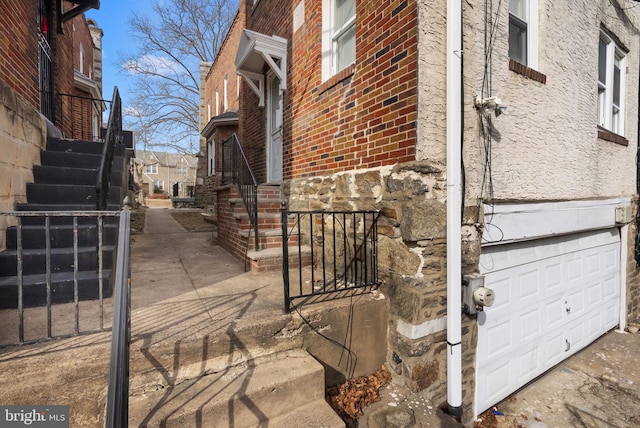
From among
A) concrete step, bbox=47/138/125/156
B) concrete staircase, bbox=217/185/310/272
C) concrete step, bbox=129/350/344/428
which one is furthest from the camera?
concrete step, bbox=47/138/125/156

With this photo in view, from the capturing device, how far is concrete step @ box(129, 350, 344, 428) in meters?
1.77

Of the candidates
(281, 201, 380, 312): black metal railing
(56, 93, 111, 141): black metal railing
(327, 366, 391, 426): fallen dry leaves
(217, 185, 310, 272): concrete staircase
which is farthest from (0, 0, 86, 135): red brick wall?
(327, 366, 391, 426): fallen dry leaves

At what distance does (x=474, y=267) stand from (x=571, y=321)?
277 cm

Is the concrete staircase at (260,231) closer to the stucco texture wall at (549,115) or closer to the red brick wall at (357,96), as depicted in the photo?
the red brick wall at (357,96)

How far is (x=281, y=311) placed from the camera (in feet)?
8.49

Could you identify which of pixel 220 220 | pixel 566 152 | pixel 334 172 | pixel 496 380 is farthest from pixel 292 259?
pixel 566 152

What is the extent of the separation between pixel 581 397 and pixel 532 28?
13.9 feet

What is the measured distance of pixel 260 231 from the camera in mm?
4281

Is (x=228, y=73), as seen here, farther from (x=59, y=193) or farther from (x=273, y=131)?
(x=59, y=193)

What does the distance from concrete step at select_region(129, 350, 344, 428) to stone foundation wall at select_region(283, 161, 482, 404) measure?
90 cm

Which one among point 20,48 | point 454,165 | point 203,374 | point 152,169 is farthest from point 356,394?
point 152,169

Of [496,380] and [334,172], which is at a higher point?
[334,172]

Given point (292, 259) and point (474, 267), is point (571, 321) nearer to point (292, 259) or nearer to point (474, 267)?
point (474, 267)

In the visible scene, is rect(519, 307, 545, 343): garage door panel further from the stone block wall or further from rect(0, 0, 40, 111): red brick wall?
rect(0, 0, 40, 111): red brick wall
